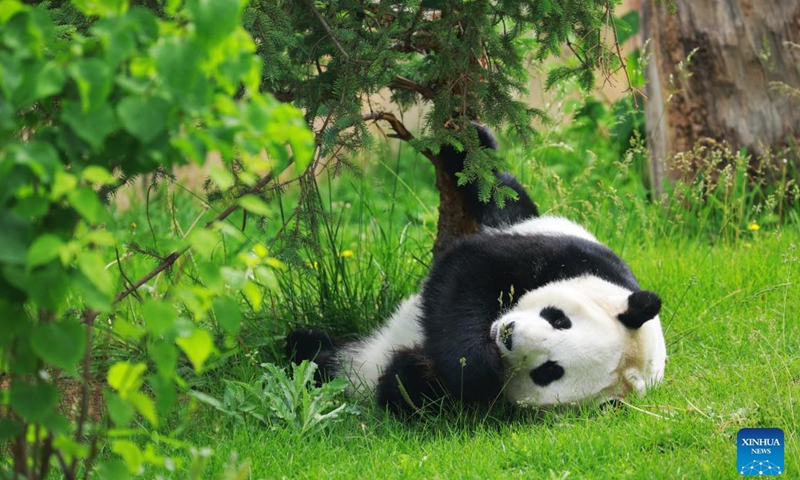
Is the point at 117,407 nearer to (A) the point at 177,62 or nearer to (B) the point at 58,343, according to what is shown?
(B) the point at 58,343

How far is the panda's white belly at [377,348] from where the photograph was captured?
11.2 ft

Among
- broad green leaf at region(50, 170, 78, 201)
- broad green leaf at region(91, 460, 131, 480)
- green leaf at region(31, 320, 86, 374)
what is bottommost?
broad green leaf at region(91, 460, 131, 480)

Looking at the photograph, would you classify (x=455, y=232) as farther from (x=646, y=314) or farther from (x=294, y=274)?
(x=646, y=314)

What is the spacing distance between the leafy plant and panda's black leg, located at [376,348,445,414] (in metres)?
0.12

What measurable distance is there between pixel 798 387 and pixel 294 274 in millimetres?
1976

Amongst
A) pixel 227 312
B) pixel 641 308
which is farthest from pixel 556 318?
pixel 227 312

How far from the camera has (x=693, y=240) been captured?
488cm

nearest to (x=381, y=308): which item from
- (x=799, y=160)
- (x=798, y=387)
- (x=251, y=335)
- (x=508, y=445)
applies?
(x=251, y=335)

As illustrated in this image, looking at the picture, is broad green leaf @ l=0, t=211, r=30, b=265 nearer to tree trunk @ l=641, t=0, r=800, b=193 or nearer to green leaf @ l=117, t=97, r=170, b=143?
green leaf @ l=117, t=97, r=170, b=143

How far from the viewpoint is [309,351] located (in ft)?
11.6

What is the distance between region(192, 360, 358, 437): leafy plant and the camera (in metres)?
2.98

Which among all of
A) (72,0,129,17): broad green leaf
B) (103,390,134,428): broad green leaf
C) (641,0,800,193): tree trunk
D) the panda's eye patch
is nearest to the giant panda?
the panda's eye patch

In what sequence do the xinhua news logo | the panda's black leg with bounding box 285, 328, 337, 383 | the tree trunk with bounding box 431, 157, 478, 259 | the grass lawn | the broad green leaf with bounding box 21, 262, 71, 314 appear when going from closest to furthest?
1. the broad green leaf with bounding box 21, 262, 71, 314
2. the xinhua news logo
3. the grass lawn
4. the panda's black leg with bounding box 285, 328, 337, 383
5. the tree trunk with bounding box 431, 157, 478, 259

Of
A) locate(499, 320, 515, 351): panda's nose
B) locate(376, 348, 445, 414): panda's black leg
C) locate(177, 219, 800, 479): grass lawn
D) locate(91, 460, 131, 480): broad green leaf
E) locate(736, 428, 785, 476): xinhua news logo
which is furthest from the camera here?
locate(376, 348, 445, 414): panda's black leg
